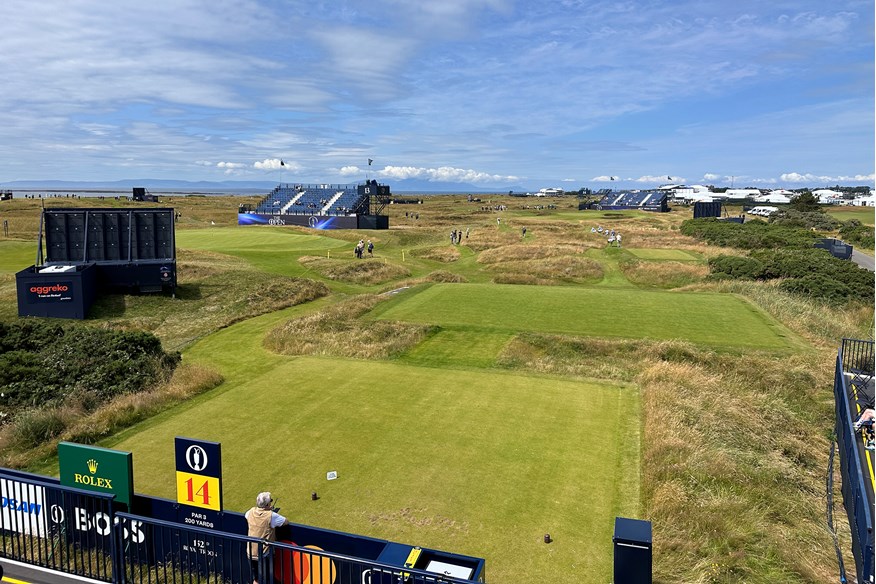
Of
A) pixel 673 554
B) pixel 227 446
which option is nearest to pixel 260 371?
pixel 227 446

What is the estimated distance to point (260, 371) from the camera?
19.8 metres

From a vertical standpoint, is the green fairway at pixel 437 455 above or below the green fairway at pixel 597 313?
below

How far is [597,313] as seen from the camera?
2808cm

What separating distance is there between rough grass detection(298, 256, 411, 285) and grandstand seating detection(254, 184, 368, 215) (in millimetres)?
38855

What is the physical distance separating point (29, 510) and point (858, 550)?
13.2m

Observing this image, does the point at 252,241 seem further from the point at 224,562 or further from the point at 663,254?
the point at 224,562

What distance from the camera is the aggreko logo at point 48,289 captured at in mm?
25578

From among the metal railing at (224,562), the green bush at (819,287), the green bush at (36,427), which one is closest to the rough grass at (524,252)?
the green bush at (819,287)

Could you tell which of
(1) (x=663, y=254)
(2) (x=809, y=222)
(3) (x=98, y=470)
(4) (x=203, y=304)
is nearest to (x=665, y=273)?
Answer: (1) (x=663, y=254)

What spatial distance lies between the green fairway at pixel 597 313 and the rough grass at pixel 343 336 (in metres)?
1.86

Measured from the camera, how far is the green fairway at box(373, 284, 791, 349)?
24016 millimetres

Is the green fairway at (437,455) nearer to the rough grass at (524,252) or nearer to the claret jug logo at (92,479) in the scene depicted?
the claret jug logo at (92,479)

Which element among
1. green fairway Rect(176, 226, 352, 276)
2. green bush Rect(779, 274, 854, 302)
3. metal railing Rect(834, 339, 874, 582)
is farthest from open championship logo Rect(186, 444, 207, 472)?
green fairway Rect(176, 226, 352, 276)

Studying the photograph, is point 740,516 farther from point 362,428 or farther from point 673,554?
point 362,428
